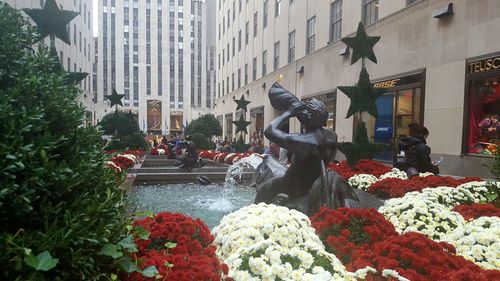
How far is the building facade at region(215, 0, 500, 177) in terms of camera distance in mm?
13227

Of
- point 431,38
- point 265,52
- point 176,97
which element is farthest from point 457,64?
point 176,97

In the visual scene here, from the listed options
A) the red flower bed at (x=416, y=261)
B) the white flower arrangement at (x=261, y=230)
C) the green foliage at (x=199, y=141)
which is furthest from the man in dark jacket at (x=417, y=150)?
the green foliage at (x=199, y=141)

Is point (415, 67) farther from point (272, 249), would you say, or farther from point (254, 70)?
point (254, 70)

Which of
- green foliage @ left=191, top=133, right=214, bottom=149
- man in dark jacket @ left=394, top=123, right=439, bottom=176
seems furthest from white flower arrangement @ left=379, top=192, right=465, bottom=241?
green foliage @ left=191, top=133, right=214, bottom=149

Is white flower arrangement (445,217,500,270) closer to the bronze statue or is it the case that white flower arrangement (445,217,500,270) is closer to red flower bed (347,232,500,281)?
red flower bed (347,232,500,281)

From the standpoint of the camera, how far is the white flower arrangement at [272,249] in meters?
2.65

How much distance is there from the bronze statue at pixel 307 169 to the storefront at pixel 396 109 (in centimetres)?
1065

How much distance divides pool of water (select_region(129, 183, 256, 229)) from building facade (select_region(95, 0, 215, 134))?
90.7 m

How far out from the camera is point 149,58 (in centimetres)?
10162

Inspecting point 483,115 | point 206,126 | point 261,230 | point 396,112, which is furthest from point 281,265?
point 206,126

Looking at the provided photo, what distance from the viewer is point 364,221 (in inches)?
165

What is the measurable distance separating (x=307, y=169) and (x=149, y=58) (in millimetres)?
101769

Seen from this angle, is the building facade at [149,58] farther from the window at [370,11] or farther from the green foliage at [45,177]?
the green foliage at [45,177]

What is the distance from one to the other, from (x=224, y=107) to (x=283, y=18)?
2602 centimetres
